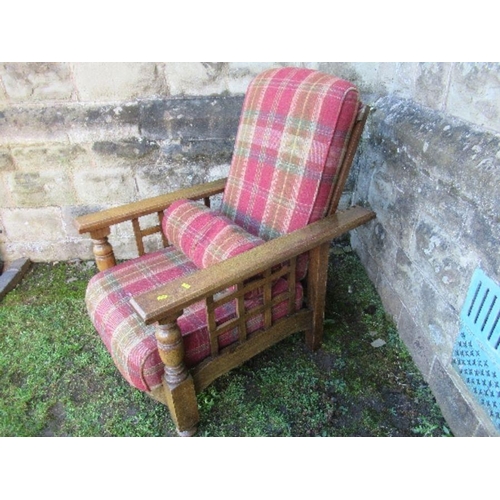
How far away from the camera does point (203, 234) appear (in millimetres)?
1674

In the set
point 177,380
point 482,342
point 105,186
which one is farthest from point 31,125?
point 482,342

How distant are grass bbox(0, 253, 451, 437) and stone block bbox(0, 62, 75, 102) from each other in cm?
134

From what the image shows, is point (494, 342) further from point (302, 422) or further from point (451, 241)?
point (302, 422)

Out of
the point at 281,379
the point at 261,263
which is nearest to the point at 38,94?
the point at 261,263

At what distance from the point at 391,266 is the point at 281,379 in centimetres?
87

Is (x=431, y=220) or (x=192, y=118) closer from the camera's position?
(x=431, y=220)

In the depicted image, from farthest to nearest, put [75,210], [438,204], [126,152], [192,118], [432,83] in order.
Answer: [75,210] < [126,152] < [192,118] < [432,83] < [438,204]

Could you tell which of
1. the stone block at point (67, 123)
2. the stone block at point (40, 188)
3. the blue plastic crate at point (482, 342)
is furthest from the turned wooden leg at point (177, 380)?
the stone block at point (40, 188)

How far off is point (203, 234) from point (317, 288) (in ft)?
1.99

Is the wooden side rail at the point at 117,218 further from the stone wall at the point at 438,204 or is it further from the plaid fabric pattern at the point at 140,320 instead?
the stone wall at the point at 438,204

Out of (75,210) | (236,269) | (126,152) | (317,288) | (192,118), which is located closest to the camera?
(236,269)

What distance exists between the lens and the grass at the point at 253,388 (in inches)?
67.4

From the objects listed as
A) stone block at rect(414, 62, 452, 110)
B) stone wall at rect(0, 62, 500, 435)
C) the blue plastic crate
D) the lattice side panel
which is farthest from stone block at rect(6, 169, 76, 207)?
the blue plastic crate

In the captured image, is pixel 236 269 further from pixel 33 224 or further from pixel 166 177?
pixel 33 224
